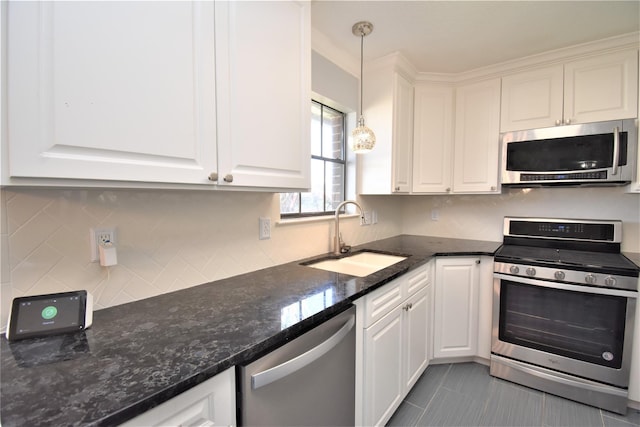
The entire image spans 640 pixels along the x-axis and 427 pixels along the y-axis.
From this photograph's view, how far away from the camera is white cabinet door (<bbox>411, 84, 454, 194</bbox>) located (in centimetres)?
250

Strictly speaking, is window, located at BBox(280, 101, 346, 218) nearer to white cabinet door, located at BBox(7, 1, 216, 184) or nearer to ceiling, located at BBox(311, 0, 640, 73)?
ceiling, located at BBox(311, 0, 640, 73)

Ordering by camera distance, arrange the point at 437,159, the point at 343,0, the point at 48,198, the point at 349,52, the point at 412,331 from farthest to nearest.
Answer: the point at 437,159 < the point at 349,52 < the point at 412,331 < the point at 343,0 < the point at 48,198

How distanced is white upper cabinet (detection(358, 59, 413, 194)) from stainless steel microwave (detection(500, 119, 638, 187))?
806 millimetres

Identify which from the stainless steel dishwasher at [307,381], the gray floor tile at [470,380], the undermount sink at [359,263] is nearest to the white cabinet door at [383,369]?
the stainless steel dishwasher at [307,381]

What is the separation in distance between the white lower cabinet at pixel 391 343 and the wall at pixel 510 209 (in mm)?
1000

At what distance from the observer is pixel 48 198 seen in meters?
0.93

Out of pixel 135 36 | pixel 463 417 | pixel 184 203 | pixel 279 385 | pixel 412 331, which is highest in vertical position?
pixel 135 36

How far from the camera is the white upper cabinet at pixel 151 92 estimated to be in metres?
0.68

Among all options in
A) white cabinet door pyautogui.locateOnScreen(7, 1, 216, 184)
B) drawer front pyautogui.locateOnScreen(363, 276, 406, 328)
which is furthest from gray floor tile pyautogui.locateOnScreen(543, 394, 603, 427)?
white cabinet door pyautogui.locateOnScreen(7, 1, 216, 184)

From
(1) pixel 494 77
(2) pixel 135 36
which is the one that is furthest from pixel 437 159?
(2) pixel 135 36

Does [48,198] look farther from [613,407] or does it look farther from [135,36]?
[613,407]

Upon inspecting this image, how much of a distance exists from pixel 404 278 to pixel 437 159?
4.33 ft

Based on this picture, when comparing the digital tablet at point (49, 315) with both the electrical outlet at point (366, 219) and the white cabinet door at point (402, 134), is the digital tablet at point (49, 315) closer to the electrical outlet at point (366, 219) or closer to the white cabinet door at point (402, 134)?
the electrical outlet at point (366, 219)

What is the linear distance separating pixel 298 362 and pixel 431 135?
2240mm
